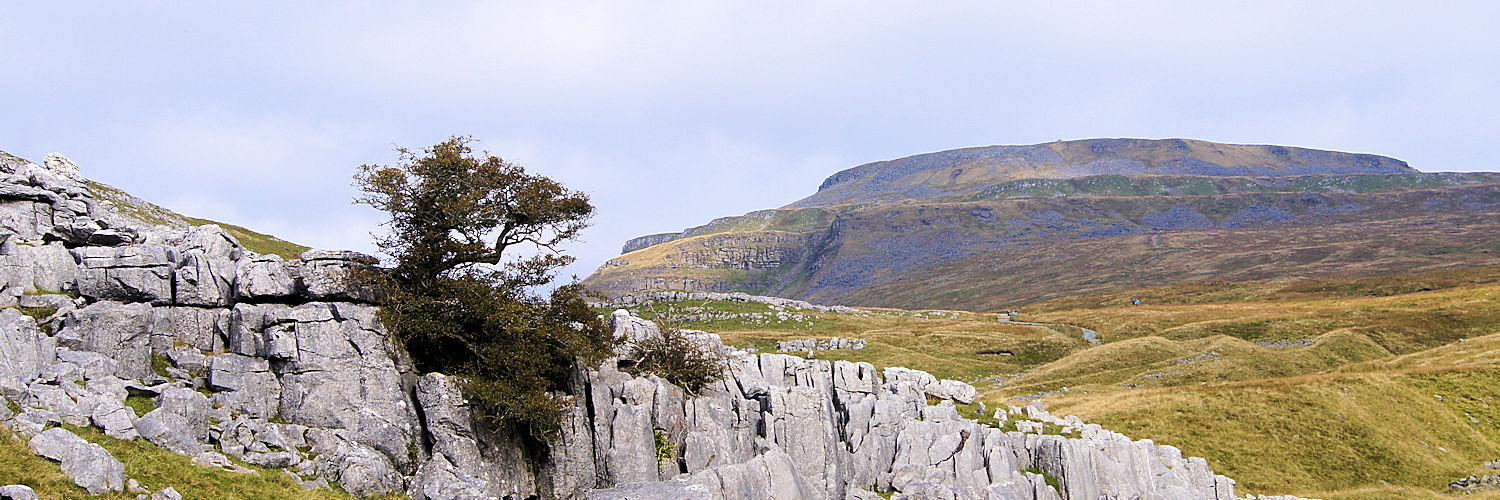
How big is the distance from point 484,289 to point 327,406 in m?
6.28

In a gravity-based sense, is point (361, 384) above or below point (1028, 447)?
above

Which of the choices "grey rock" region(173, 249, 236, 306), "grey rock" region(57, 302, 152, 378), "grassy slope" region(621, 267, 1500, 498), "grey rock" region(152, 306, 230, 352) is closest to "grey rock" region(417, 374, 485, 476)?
"grey rock" region(152, 306, 230, 352)

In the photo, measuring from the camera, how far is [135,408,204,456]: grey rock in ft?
71.7

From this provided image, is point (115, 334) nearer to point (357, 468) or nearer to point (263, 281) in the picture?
point (263, 281)

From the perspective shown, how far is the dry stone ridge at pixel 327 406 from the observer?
22828 millimetres

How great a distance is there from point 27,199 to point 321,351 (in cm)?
1182

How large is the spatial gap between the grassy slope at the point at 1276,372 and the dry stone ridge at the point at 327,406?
1851cm

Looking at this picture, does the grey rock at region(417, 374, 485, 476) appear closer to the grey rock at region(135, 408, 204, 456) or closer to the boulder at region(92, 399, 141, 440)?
the grey rock at region(135, 408, 204, 456)

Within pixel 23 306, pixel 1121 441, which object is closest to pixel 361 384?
pixel 23 306

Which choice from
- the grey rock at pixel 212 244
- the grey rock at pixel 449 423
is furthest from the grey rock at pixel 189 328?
the grey rock at pixel 449 423

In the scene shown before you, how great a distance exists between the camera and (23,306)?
24.4 metres

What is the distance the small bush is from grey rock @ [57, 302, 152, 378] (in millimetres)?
16124

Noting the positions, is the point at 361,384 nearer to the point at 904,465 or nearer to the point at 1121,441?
the point at 904,465

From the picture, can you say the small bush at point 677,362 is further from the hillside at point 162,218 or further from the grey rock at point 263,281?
the hillside at point 162,218
